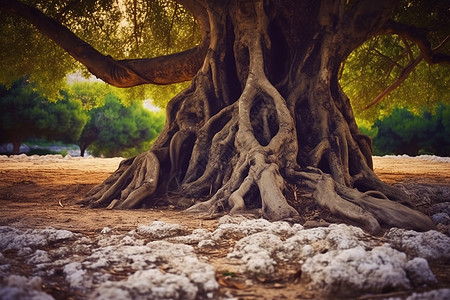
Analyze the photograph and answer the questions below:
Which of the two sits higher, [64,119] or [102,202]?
[64,119]

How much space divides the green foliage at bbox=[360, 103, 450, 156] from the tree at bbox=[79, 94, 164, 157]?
24365 mm

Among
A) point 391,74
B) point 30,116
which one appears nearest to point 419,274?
point 391,74

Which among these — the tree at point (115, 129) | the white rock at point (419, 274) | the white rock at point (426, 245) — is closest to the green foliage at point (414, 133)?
the tree at point (115, 129)

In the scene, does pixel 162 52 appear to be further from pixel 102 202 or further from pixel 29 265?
pixel 29 265

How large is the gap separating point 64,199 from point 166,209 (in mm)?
2242

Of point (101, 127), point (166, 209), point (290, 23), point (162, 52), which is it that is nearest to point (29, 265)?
point (166, 209)

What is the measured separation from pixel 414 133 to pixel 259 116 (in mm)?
32347

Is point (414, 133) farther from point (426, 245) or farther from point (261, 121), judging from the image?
point (426, 245)

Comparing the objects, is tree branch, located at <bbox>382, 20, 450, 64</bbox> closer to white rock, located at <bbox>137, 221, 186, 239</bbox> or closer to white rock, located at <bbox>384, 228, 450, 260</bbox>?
white rock, located at <bbox>384, 228, 450, 260</bbox>

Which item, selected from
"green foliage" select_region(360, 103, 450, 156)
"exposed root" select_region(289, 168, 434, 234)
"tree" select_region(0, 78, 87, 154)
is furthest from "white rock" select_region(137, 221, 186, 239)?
"green foliage" select_region(360, 103, 450, 156)

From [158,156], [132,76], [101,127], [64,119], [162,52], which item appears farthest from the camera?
[101,127]

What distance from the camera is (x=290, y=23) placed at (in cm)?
647

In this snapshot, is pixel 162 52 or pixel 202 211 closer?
pixel 202 211

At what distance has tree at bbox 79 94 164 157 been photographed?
134 feet
